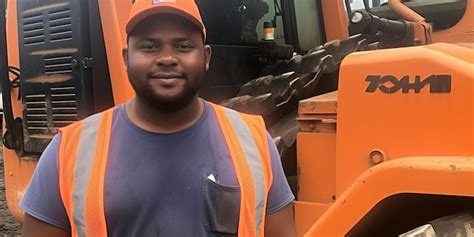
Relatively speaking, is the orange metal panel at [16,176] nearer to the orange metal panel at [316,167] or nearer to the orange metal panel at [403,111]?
the orange metal panel at [316,167]

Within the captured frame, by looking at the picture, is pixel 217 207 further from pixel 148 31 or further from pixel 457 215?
pixel 457 215

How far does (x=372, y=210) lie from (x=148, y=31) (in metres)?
1.15

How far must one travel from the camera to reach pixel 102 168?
4.80ft

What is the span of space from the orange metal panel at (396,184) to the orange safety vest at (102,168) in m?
0.71

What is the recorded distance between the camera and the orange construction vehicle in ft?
7.25

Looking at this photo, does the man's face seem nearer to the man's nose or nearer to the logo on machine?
the man's nose

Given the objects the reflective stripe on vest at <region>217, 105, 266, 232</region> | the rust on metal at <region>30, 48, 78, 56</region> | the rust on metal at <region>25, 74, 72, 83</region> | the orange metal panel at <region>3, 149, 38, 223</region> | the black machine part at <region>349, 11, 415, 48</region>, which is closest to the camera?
the reflective stripe on vest at <region>217, 105, 266, 232</region>

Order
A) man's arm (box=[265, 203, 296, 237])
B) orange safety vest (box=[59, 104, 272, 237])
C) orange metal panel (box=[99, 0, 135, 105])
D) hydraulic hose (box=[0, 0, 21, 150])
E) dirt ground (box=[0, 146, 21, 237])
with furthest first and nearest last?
dirt ground (box=[0, 146, 21, 237]), hydraulic hose (box=[0, 0, 21, 150]), orange metal panel (box=[99, 0, 135, 105]), man's arm (box=[265, 203, 296, 237]), orange safety vest (box=[59, 104, 272, 237])

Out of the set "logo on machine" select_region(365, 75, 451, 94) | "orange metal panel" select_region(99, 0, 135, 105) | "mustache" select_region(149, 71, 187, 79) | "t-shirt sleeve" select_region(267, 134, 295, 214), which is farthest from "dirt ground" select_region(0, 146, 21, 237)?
"mustache" select_region(149, 71, 187, 79)

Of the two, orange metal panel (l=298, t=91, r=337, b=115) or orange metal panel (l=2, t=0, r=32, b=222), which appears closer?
orange metal panel (l=298, t=91, r=337, b=115)

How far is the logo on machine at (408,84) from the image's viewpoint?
2229 millimetres

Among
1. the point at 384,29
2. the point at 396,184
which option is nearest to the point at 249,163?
the point at 396,184

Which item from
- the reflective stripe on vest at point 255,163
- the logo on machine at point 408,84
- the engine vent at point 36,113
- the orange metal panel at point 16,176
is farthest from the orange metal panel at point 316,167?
the orange metal panel at point 16,176

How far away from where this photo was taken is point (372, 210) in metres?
2.24
